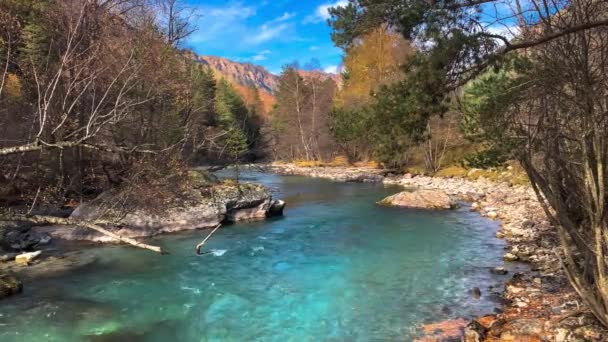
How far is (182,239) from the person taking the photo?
13578 mm

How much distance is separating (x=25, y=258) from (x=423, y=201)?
14748 mm

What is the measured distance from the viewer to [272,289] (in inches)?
362

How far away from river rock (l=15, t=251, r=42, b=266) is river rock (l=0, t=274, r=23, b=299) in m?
1.98

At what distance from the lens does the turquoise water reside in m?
7.18

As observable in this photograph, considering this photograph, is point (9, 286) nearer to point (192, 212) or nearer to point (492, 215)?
point (192, 212)

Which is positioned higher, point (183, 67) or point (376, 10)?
point (183, 67)

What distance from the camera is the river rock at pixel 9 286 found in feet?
27.8

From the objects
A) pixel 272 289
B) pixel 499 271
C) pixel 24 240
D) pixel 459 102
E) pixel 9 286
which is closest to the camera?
pixel 459 102

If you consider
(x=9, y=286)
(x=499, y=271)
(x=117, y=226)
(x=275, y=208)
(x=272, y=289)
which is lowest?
(x=272, y=289)

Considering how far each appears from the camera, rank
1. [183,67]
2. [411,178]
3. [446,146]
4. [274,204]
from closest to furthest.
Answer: [274,204] < [183,67] < [411,178] < [446,146]

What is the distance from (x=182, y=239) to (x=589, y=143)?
36.5ft

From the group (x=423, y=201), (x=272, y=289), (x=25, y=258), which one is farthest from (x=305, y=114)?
(x=272, y=289)

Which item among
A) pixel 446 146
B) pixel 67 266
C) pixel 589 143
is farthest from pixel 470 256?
pixel 446 146

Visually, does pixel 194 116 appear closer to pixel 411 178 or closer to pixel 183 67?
pixel 183 67
